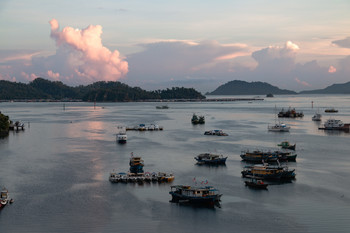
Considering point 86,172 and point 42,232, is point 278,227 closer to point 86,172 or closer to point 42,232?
point 42,232

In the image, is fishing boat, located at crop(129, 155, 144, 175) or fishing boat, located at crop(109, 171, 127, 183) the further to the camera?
fishing boat, located at crop(129, 155, 144, 175)

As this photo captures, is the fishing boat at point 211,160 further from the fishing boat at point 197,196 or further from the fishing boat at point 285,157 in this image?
the fishing boat at point 197,196

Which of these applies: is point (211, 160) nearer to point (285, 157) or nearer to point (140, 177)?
point (285, 157)

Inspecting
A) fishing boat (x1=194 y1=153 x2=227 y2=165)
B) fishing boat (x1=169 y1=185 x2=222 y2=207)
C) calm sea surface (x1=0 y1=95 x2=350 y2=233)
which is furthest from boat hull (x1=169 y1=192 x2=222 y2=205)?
fishing boat (x1=194 y1=153 x2=227 y2=165)

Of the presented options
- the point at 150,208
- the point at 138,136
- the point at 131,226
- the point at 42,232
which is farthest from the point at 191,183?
the point at 138,136

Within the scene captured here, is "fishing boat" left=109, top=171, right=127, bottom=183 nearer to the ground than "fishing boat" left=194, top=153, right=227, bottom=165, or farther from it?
A: nearer to the ground

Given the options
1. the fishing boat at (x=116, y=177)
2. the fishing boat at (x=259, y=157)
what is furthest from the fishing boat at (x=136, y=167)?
the fishing boat at (x=259, y=157)

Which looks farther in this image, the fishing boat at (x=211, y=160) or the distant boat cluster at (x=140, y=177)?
the fishing boat at (x=211, y=160)

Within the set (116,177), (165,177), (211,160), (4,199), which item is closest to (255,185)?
(165,177)

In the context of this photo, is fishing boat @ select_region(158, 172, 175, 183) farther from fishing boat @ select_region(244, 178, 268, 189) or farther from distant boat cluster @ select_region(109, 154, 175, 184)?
fishing boat @ select_region(244, 178, 268, 189)
